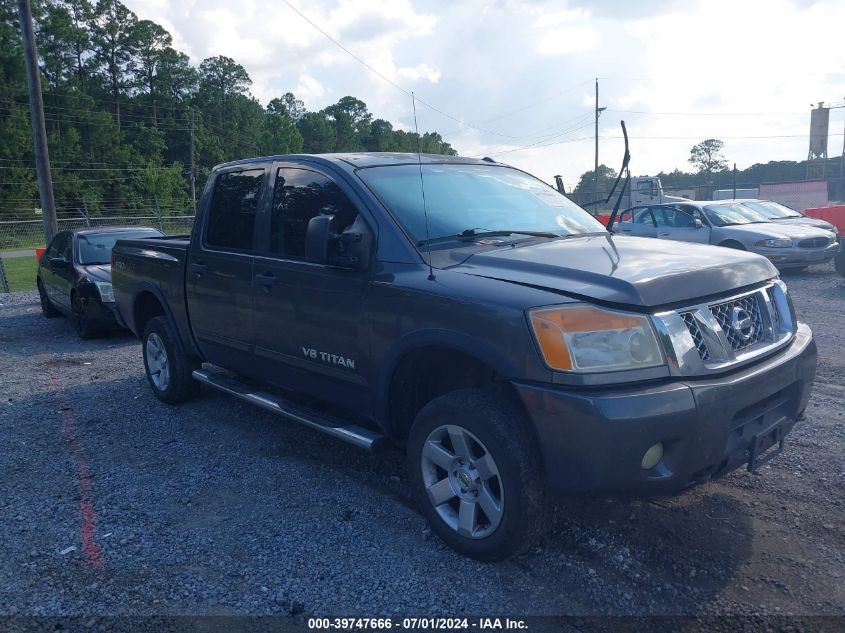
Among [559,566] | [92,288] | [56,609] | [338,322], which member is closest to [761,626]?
[559,566]

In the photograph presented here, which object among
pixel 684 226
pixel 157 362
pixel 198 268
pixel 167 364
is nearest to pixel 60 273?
pixel 157 362

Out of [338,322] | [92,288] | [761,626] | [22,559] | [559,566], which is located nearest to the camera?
[761,626]

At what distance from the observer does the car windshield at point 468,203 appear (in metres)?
4.04

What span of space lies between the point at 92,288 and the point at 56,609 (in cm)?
703

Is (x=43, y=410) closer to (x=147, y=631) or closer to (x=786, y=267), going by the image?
(x=147, y=631)

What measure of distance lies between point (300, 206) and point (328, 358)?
104 centimetres

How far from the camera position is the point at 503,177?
4.88 m

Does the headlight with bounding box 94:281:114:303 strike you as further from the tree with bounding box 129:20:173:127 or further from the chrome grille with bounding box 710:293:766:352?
the tree with bounding box 129:20:173:127

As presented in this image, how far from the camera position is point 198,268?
212 inches

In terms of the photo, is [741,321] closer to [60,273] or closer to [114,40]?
[60,273]

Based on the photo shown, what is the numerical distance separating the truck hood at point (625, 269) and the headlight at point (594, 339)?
3.5 inches

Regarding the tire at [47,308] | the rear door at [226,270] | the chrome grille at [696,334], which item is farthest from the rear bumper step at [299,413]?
the tire at [47,308]

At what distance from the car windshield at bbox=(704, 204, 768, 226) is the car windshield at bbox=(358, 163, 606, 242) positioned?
10.1 metres

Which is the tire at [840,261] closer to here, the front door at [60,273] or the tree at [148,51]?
the front door at [60,273]
